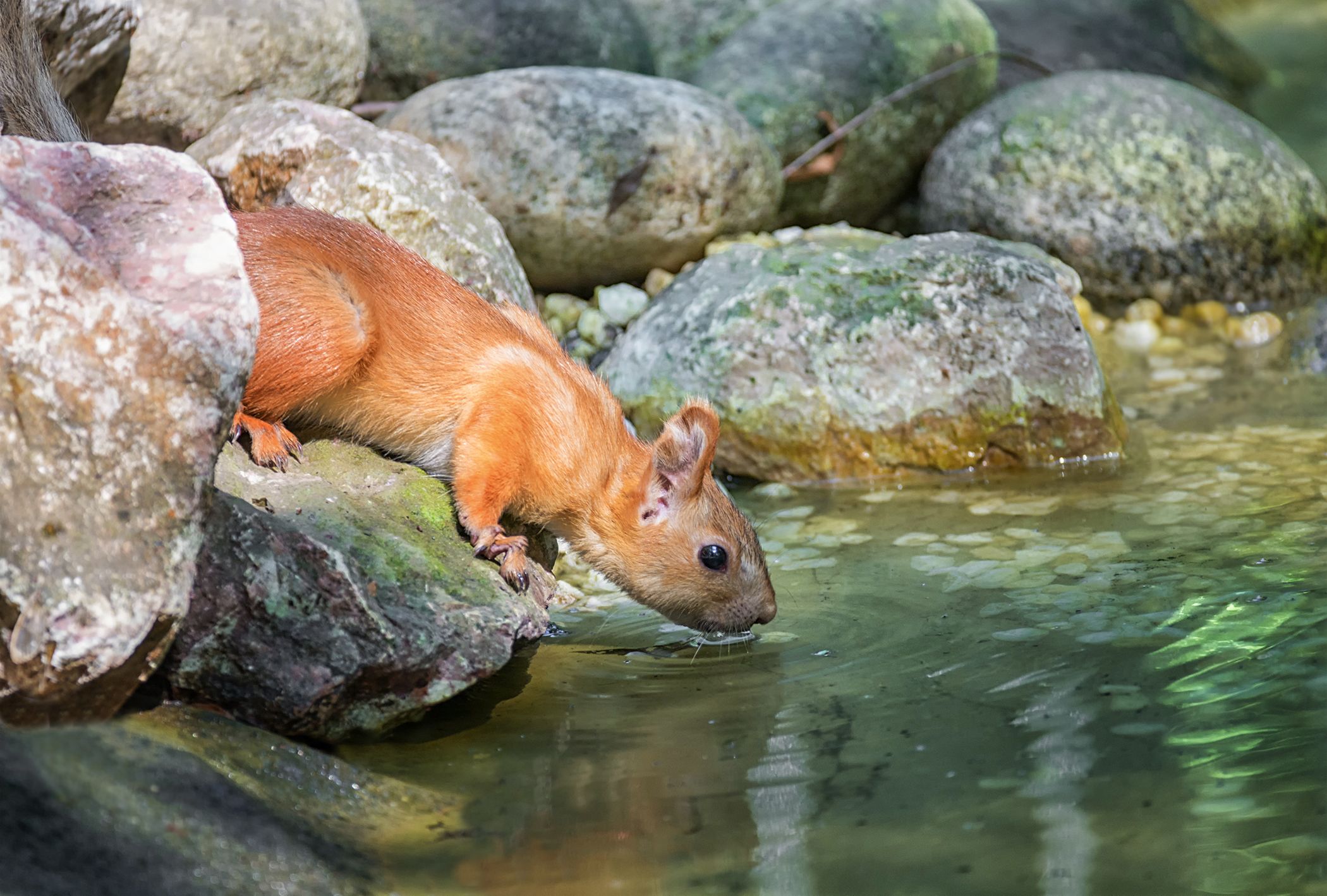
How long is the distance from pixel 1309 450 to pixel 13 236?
5203 mm

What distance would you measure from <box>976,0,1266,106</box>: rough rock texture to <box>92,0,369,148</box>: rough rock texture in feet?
22.7

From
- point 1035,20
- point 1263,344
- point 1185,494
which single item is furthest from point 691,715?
point 1035,20

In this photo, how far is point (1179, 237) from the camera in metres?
8.92

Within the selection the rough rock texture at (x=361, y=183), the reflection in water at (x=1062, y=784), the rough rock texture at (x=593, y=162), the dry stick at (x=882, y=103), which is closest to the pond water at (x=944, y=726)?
the reflection in water at (x=1062, y=784)

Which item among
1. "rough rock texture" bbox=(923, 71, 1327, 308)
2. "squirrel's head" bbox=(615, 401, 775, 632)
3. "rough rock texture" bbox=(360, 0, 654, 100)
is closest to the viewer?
"squirrel's head" bbox=(615, 401, 775, 632)

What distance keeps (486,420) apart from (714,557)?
84 centimetres

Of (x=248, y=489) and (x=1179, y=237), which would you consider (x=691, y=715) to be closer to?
(x=248, y=489)

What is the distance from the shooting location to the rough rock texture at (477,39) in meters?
8.75

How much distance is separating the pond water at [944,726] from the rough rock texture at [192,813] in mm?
130

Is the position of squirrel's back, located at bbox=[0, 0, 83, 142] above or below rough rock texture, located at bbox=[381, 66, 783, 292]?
above

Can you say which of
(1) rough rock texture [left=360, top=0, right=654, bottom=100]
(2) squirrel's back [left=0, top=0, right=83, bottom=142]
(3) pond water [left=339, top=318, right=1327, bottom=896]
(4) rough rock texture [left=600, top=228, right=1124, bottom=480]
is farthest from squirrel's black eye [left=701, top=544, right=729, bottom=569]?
(1) rough rock texture [left=360, top=0, right=654, bottom=100]

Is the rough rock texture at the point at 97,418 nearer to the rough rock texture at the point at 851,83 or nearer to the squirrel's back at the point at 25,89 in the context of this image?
the squirrel's back at the point at 25,89

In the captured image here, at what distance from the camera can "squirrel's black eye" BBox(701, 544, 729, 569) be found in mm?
4145

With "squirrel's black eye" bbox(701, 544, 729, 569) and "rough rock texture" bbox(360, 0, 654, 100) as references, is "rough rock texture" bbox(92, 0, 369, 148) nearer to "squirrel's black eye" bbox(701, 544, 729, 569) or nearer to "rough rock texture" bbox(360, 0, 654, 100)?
"rough rock texture" bbox(360, 0, 654, 100)
